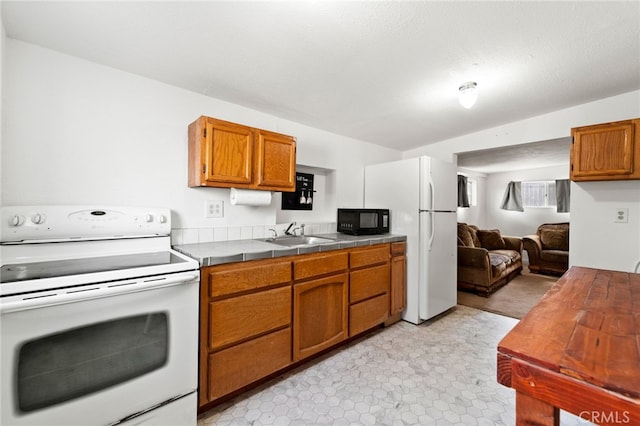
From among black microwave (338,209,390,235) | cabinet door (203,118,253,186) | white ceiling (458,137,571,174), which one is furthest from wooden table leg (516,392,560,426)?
white ceiling (458,137,571,174)

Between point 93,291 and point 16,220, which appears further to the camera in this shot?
point 16,220

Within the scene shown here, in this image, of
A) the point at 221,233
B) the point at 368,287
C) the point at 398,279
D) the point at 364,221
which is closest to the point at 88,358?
the point at 221,233

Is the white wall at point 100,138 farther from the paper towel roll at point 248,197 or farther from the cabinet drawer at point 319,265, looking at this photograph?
the cabinet drawer at point 319,265

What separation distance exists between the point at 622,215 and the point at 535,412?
2.58m

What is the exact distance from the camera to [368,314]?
241cm

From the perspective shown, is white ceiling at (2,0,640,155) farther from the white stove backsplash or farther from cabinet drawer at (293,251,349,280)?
cabinet drawer at (293,251,349,280)

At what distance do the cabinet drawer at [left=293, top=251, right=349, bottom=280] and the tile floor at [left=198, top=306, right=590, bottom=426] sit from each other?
2.28 feet

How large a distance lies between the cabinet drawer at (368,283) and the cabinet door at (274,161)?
94 centimetres

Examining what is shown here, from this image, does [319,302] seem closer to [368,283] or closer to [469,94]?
[368,283]

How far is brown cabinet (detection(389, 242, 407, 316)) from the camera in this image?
265 cm

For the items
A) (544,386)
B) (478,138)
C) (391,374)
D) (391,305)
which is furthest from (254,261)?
(478,138)

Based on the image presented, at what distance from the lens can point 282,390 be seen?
1766 millimetres

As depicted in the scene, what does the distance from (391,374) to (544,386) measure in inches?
57.5

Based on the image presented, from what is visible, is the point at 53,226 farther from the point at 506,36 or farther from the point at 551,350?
the point at 506,36
